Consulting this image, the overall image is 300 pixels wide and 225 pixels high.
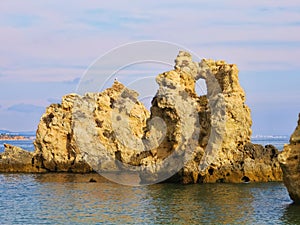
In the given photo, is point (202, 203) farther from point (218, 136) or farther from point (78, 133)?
point (78, 133)

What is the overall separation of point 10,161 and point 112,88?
14.7 metres

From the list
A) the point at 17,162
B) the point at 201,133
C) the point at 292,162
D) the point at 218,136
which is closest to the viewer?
the point at 292,162

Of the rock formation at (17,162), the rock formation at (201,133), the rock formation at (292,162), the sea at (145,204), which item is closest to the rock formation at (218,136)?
the rock formation at (201,133)

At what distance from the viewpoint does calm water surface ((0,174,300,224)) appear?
1442 inches

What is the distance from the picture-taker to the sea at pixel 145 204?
120 feet

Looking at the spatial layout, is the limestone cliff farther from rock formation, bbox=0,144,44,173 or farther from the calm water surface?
the calm water surface

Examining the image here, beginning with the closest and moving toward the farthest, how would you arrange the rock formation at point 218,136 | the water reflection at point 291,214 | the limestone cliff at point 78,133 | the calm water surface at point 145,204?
the water reflection at point 291,214 → the calm water surface at point 145,204 → the rock formation at point 218,136 → the limestone cliff at point 78,133

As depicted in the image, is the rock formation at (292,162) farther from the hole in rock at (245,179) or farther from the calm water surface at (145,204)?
the hole in rock at (245,179)

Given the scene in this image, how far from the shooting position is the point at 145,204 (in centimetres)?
4200

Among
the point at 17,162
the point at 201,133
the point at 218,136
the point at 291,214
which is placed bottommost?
the point at 291,214

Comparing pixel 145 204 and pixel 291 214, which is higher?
pixel 145 204

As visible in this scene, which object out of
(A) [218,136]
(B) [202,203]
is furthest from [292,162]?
(A) [218,136]

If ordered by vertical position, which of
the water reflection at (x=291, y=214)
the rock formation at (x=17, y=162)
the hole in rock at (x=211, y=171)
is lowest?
the water reflection at (x=291, y=214)

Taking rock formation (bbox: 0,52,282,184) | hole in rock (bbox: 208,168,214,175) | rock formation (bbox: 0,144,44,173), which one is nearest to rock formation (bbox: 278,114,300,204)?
rock formation (bbox: 0,52,282,184)
